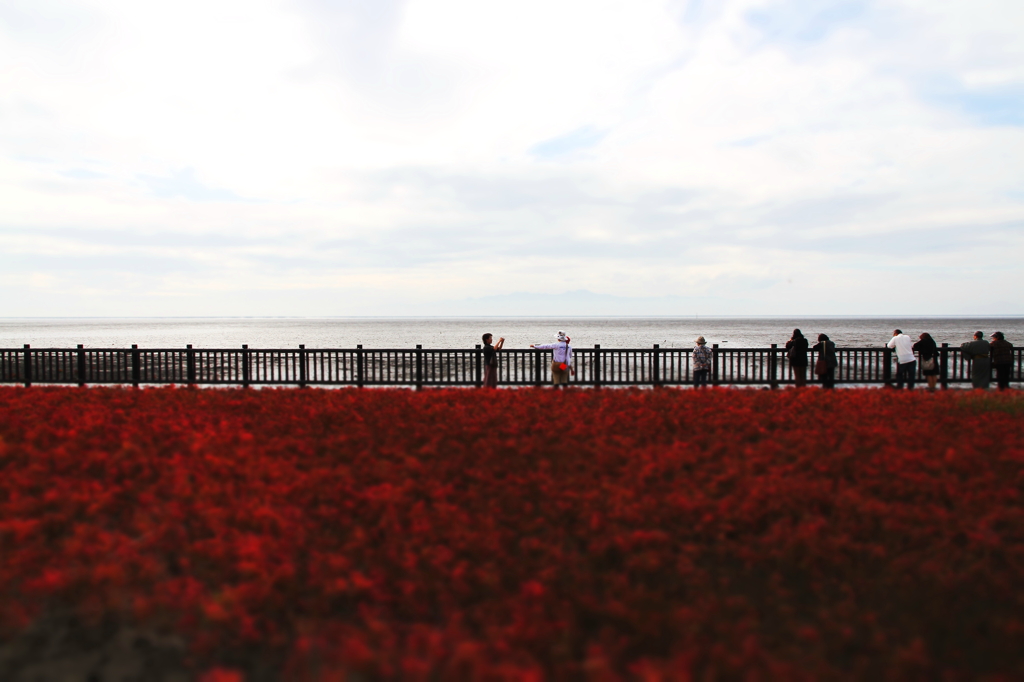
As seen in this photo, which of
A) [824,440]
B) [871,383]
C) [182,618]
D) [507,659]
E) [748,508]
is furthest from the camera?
[871,383]

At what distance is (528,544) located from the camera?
525cm

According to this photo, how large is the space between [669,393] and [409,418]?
16.0ft

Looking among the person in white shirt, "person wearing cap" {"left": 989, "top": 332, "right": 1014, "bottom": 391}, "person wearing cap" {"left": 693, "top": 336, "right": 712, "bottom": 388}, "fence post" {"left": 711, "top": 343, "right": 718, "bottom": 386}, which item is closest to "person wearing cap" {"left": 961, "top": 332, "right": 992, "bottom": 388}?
"person wearing cap" {"left": 989, "top": 332, "right": 1014, "bottom": 391}

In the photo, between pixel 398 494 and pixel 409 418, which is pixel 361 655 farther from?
pixel 409 418

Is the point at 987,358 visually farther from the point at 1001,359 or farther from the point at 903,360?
the point at 903,360

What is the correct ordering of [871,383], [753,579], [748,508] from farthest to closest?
[871,383] → [748,508] → [753,579]

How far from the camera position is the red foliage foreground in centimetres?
414

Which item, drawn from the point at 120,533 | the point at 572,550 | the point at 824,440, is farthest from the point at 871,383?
the point at 120,533

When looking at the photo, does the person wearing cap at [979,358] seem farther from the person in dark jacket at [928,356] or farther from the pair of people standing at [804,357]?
the pair of people standing at [804,357]

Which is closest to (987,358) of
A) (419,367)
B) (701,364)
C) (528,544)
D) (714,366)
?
(714,366)

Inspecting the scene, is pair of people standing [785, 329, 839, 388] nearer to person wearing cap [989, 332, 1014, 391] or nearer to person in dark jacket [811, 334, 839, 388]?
→ person in dark jacket [811, 334, 839, 388]

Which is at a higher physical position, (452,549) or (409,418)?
(409,418)

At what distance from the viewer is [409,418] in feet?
29.2

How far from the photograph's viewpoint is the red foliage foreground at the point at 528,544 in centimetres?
414
